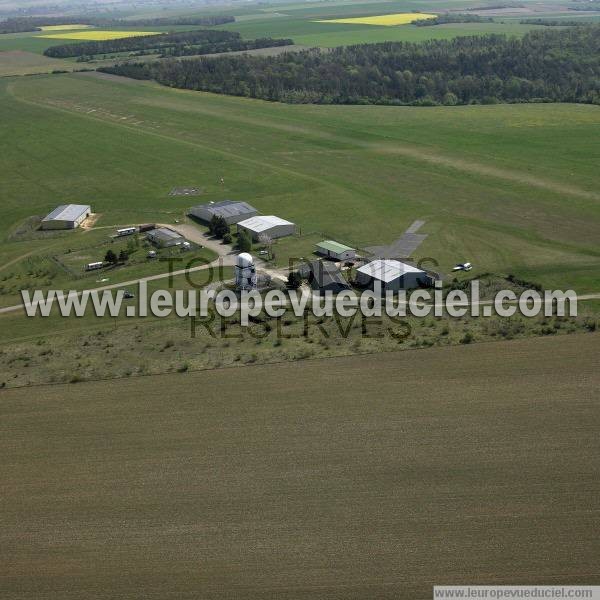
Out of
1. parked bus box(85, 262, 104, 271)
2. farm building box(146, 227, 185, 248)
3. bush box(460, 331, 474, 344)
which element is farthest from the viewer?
farm building box(146, 227, 185, 248)

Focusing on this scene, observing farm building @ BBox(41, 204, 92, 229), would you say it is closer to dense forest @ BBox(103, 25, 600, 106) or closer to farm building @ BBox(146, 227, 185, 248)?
farm building @ BBox(146, 227, 185, 248)

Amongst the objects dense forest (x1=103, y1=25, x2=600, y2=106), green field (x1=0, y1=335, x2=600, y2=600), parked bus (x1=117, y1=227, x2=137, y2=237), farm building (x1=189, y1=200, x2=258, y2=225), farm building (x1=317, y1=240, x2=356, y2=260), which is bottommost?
green field (x1=0, y1=335, x2=600, y2=600)

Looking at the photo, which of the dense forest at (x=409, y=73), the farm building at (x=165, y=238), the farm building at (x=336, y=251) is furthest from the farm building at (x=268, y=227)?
the dense forest at (x=409, y=73)

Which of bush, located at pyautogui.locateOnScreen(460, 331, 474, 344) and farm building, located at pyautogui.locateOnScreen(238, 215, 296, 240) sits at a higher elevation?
farm building, located at pyautogui.locateOnScreen(238, 215, 296, 240)

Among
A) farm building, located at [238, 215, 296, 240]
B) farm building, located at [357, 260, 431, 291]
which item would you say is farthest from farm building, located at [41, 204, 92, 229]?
farm building, located at [357, 260, 431, 291]

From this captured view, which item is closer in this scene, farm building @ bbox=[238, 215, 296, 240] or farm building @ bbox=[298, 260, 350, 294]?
farm building @ bbox=[298, 260, 350, 294]

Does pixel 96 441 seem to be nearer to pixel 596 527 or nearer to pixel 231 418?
pixel 231 418

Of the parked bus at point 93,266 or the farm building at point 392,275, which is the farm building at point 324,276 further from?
the parked bus at point 93,266
